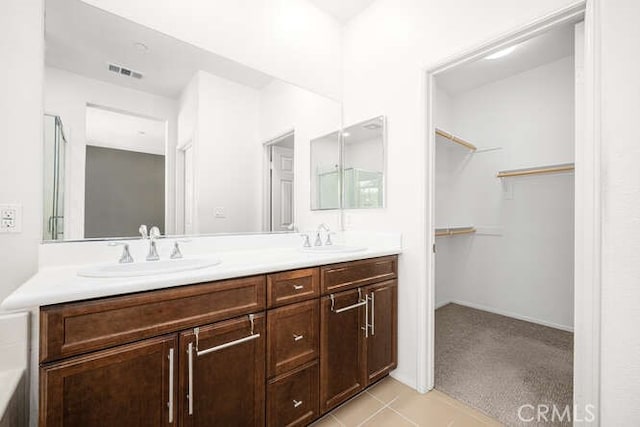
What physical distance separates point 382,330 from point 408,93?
1562 millimetres

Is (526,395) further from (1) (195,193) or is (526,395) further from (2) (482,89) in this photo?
(2) (482,89)

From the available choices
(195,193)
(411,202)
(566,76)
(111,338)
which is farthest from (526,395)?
(566,76)

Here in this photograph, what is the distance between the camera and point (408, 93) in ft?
6.09

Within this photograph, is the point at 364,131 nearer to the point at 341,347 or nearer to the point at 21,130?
the point at 341,347

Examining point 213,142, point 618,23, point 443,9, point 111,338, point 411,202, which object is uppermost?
point 443,9

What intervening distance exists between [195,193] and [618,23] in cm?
213

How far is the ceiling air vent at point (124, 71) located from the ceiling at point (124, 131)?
0.67 feet

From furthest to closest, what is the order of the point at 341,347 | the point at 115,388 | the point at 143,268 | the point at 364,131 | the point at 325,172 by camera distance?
the point at 325,172 < the point at 364,131 < the point at 341,347 < the point at 143,268 < the point at 115,388

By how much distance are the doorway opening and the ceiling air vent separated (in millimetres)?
810

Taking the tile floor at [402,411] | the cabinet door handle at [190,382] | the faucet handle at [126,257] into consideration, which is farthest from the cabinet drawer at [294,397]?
the faucet handle at [126,257]

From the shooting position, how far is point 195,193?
167cm

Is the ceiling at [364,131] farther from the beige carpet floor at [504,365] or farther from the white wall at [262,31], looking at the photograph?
the beige carpet floor at [504,365]

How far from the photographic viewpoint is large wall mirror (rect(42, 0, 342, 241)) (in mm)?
1281

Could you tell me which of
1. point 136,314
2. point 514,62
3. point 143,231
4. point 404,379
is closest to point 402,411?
point 404,379
